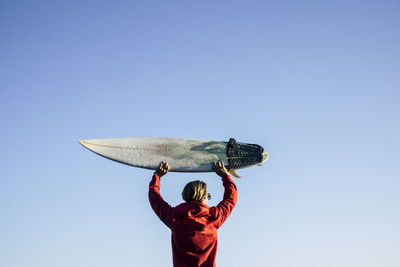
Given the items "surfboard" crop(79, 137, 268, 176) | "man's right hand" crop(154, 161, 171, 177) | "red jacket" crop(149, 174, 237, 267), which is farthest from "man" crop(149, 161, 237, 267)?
"surfboard" crop(79, 137, 268, 176)

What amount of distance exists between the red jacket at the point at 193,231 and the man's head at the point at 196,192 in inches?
1.9

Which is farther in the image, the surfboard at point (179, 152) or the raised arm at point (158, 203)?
the surfboard at point (179, 152)

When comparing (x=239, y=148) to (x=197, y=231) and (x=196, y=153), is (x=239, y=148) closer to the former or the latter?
(x=196, y=153)

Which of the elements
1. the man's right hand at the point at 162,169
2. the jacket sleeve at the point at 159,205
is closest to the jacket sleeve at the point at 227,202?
the jacket sleeve at the point at 159,205

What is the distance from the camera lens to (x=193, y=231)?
142 inches

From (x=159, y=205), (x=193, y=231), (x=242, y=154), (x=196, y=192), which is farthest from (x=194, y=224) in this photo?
(x=242, y=154)

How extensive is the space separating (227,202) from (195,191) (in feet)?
1.44

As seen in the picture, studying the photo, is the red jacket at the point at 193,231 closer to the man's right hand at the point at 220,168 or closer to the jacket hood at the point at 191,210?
the jacket hood at the point at 191,210

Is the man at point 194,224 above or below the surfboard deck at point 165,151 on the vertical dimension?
below

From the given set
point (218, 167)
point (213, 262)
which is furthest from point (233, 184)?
point (213, 262)

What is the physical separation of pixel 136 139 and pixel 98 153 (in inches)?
22.5

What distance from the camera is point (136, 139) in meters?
5.51

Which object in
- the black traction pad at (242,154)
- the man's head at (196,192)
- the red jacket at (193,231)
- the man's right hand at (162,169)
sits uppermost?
the black traction pad at (242,154)

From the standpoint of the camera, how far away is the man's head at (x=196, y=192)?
12.1 feet
